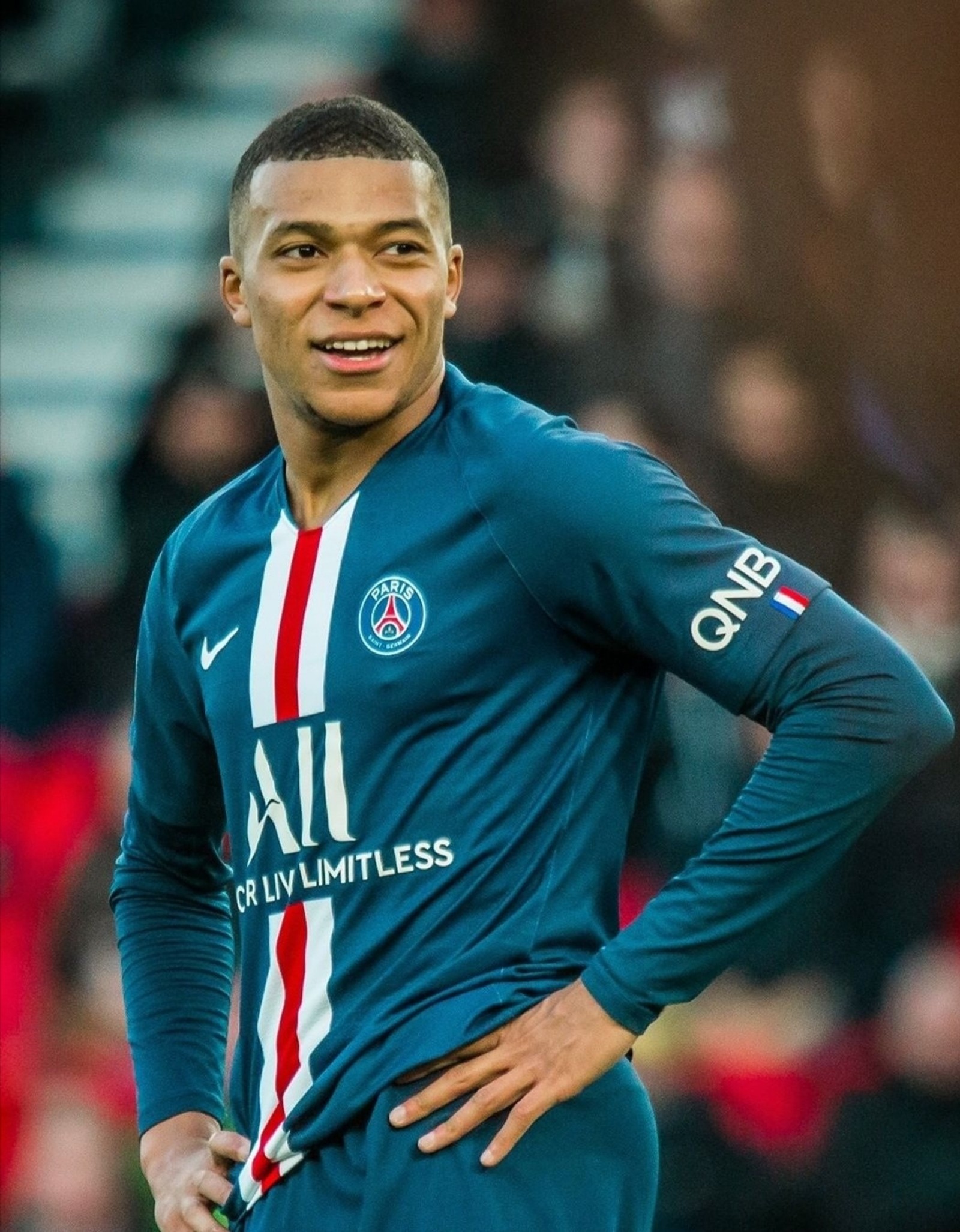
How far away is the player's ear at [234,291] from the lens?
2.43 metres

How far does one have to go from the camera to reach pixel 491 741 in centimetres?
214

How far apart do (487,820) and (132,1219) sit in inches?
117

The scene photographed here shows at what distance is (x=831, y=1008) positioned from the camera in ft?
15.4

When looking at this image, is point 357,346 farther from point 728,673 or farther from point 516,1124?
point 516,1124

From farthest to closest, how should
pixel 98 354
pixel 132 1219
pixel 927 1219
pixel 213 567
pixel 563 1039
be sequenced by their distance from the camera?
pixel 98 354 → pixel 132 1219 → pixel 927 1219 → pixel 213 567 → pixel 563 1039

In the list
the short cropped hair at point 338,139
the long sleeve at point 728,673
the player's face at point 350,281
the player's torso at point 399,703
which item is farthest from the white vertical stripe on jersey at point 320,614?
the short cropped hair at point 338,139

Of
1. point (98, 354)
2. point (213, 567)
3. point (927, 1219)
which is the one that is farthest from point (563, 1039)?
point (98, 354)

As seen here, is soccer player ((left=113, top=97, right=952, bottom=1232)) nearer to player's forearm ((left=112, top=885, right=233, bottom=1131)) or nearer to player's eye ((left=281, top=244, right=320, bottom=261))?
player's eye ((left=281, top=244, right=320, bottom=261))

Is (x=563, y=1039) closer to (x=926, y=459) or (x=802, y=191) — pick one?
(x=926, y=459)

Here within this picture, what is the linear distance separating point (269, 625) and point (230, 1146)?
1.72ft

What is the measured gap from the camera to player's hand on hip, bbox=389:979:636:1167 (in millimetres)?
2041

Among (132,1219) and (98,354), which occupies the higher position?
(98,354)

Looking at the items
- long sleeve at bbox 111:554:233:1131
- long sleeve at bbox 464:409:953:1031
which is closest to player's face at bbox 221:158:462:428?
long sleeve at bbox 464:409:953:1031

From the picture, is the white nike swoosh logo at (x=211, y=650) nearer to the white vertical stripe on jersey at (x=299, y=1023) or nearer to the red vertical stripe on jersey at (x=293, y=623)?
the red vertical stripe on jersey at (x=293, y=623)
